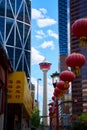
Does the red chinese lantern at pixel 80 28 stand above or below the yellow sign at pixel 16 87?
above

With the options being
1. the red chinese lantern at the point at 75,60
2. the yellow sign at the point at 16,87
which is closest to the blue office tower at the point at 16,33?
the yellow sign at the point at 16,87

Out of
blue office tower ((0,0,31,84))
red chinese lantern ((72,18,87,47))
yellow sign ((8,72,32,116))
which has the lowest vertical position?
yellow sign ((8,72,32,116))

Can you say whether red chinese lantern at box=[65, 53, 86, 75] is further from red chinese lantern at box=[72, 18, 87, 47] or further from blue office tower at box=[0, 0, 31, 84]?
blue office tower at box=[0, 0, 31, 84]

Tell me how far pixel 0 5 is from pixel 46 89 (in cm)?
3638

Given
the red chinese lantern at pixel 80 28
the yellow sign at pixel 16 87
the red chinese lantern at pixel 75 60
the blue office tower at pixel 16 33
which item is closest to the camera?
the red chinese lantern at pixel 80 28

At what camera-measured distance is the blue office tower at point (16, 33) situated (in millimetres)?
128125

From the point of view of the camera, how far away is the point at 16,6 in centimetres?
13625

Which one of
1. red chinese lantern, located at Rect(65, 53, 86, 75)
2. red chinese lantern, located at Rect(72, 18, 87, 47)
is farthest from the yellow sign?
red chinese lantern, located at Rect(72, 18, 87, 47)

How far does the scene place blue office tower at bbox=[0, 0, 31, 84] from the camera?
420ft

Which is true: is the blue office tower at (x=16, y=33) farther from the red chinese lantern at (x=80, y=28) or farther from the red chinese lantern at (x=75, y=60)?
the red chinese lantern at (x=80, y=28)

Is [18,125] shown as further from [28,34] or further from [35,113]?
[28,34]

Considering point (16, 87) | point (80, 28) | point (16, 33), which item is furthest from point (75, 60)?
point (16, 33)

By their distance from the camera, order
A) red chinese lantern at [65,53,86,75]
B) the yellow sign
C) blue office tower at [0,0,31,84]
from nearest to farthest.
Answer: red chinese lantern at [65,53,86,75] → the yellow sign → blue office tower at [0,0,31,84]

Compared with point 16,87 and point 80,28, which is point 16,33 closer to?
point 16,87
